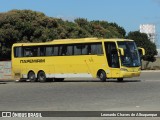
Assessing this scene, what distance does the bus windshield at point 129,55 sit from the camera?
35031mm

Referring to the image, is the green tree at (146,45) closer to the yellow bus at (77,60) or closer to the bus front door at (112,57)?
the yellow bus at (77,60)

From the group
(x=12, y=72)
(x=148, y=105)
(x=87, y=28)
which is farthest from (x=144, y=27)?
(x=148, y=105)

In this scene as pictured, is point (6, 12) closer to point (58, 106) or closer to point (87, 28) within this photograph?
point (87, 28)

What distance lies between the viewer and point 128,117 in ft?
43.9

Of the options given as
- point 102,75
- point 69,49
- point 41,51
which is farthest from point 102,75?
point 41,51

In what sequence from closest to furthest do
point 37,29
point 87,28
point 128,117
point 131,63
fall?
point 128,117 → point 131,63 → point 37,29 → point 87,28

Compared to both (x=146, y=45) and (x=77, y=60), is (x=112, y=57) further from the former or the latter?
(x=146, y=45)

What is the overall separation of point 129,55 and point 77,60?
157 inches

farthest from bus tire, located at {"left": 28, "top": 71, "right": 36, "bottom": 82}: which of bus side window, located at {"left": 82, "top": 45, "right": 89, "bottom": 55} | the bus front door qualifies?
the bus front door

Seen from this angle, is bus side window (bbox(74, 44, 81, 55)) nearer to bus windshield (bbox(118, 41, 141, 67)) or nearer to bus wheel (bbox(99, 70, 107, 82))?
bus wheel (bbox(99, 70, 107, 82))


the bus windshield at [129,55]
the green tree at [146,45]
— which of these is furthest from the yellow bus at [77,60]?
the green tree at [146,45]

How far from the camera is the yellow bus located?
3512 centimetres

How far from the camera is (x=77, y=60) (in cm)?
3688

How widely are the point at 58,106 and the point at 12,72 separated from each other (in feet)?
Answer: 75.0
